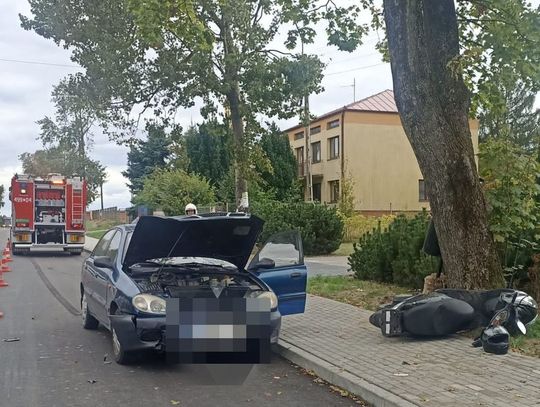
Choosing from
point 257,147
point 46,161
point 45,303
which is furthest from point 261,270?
point 46,161

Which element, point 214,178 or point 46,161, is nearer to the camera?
point 214,178

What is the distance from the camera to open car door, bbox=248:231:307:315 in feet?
26.9

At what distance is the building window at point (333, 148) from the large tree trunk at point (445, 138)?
35.4 metres

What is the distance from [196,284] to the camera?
7090mm

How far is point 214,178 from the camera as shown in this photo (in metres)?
43.8

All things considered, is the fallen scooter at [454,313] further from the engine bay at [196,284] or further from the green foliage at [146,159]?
the green foliage at [146,159]

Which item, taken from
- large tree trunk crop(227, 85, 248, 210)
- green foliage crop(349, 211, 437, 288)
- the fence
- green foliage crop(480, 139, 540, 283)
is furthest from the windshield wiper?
the fence

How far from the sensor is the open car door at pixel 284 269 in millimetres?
8188

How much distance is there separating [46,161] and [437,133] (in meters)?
74.1

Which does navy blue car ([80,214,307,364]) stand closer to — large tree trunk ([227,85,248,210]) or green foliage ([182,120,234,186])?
large tree trunk ([227,85,248,210])

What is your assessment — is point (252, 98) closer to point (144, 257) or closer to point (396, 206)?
point (144, 257)

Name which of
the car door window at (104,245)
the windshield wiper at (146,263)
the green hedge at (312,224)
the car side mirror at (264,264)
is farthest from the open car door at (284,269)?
the green hedge at (312,224)

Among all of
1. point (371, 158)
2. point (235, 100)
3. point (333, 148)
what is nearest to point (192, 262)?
point (235, 100)

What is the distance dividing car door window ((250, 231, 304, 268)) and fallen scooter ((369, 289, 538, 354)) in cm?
137
